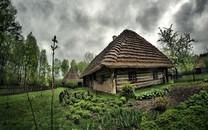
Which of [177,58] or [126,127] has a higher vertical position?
[177,58]

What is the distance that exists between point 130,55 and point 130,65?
187 centimetres

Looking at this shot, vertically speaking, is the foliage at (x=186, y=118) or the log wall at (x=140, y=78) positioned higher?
the log wall at (x=140, y=78)

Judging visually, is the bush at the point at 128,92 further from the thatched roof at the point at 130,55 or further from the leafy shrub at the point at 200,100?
the leafy shrub at the point at 200,100

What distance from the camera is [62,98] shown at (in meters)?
12.1

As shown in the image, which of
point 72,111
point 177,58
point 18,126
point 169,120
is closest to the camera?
point 169,120

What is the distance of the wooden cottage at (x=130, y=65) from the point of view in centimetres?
1308

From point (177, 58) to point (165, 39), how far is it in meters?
4.75

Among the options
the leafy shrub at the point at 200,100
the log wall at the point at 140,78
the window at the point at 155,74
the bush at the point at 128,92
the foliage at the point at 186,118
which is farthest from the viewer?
the window at the point at 155,74

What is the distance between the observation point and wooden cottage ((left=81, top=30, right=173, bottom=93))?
13.1 metres

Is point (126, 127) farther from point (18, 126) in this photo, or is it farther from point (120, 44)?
point (120, 44)

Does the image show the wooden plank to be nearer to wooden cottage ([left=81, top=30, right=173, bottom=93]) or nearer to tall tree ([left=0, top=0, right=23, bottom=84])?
wooden cottage ([left=81, top=30, right=173, bottom=93])

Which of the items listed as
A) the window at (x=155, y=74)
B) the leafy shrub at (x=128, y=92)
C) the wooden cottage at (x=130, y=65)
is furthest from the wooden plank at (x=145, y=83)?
the leafy shrub at (x=128, y=92)

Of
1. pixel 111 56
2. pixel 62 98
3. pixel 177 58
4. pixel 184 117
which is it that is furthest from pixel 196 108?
pixel 177 58

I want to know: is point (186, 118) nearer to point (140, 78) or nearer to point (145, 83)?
point (140, 78)
